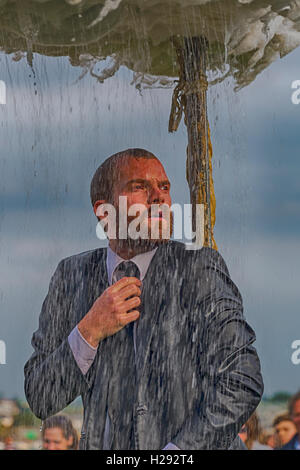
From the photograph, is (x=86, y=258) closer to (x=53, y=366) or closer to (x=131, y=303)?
(x=131, y=303)

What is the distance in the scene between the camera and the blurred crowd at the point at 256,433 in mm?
4516

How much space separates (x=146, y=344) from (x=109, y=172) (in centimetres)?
74

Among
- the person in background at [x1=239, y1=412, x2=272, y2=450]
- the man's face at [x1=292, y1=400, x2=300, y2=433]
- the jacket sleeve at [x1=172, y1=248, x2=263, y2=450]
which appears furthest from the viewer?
the man's face at [x1=292, y1=400, x2=300, y2=433]

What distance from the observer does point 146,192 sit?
3.06 meters

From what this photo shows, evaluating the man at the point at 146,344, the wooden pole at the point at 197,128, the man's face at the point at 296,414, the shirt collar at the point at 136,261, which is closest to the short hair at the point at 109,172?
the man at the point at 146,344

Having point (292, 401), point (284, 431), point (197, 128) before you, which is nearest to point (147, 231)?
point (197, 128)

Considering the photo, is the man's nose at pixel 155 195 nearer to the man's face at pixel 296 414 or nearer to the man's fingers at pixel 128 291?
the man's fingers at pixel 128 291

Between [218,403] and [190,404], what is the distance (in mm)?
180

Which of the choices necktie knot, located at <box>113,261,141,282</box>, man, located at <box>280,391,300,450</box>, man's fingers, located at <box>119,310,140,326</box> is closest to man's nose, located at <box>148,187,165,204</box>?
necktie knot, located at <box>113,261,141,282</box>

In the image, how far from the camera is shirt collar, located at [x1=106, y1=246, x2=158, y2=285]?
3.06 metres

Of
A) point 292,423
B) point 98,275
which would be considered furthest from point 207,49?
point 292,423

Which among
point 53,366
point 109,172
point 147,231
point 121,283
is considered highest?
point 109,172

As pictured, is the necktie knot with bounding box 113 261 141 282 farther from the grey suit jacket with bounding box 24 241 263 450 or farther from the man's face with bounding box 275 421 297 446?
the man's face with bounding box 275 421 297 446
